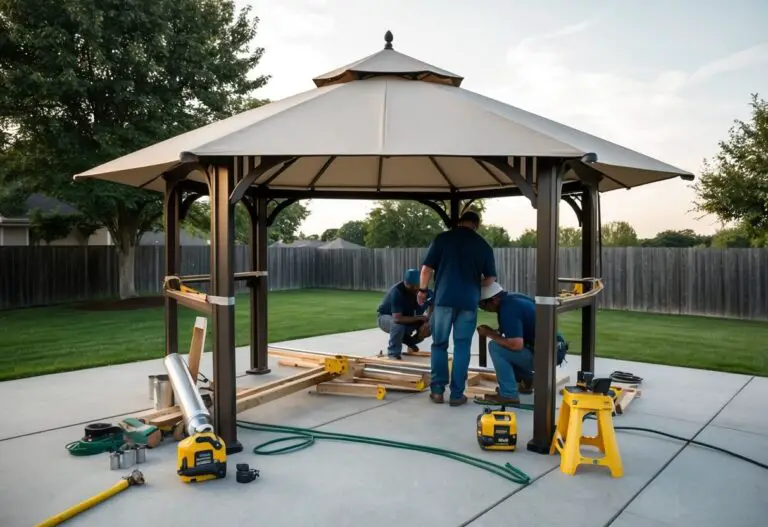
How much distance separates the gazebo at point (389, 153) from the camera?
424cm

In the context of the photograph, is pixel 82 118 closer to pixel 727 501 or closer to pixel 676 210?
pixel 727 501

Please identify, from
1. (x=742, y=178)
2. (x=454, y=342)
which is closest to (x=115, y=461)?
(x=454, y=342)

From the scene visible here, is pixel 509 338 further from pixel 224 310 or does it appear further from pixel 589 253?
pixel 224 310

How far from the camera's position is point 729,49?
14.4 metres

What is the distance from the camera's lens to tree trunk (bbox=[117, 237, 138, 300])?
17641mm

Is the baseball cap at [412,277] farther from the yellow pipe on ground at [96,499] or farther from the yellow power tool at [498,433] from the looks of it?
the yellow pipe on ground at [96,499]

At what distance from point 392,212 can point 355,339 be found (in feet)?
119

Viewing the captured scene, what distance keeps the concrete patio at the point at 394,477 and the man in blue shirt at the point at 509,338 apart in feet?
1.01

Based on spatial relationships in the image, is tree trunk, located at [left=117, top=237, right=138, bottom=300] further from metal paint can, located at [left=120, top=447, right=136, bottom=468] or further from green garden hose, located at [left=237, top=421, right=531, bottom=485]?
metal paint can, located at [left=120, top=447, right=136, bottom=468]

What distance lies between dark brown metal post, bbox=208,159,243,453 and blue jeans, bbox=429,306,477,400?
2.10 meters

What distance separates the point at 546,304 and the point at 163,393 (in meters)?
3.46

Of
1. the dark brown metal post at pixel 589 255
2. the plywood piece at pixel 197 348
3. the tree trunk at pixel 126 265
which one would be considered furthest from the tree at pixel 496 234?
the plywood piece at pixel 197 348

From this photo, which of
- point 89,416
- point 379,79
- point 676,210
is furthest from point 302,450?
point 676,210

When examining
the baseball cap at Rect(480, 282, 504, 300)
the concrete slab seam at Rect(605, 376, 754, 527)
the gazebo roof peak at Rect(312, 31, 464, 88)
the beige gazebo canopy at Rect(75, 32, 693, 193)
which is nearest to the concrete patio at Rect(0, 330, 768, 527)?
the concrete slab seam at Rect(605, 376, 754, 527)
